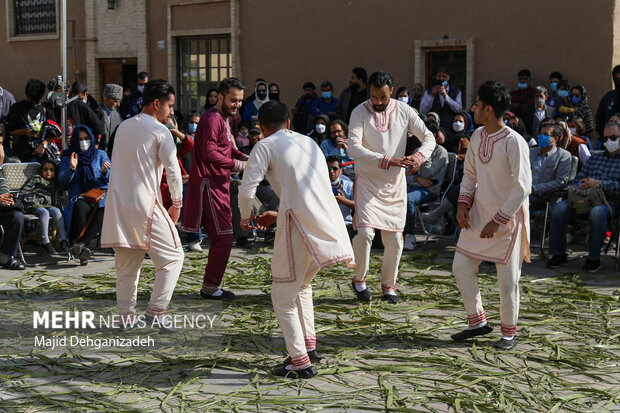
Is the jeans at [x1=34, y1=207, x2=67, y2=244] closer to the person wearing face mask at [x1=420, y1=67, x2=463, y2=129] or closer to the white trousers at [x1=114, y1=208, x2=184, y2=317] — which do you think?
the white trousers at [x1=114, y1=208, x2=184, y2=317]

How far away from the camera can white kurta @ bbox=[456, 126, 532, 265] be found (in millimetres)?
6301

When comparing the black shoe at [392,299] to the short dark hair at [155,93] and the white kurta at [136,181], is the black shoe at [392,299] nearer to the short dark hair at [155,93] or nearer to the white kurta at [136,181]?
the white kurta at [136,181]

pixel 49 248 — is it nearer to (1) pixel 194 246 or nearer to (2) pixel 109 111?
(1) pixel 194 246

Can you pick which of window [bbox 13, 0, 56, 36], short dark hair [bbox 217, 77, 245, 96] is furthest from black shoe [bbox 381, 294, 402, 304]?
window [bbox 13, 0, 56, 36]

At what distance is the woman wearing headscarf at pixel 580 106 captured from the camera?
14586 mm

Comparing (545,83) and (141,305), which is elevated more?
(545,83)

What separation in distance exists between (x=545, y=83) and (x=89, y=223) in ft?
30.1

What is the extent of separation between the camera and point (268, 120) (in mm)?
5789

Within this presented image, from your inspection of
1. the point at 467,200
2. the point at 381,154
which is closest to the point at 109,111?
the point at 381,154

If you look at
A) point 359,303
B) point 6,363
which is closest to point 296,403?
point 6,363

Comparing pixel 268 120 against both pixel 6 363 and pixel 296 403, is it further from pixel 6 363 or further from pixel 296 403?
pixel 6 363

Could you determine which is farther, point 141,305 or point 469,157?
point 141,305

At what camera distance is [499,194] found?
645 cm

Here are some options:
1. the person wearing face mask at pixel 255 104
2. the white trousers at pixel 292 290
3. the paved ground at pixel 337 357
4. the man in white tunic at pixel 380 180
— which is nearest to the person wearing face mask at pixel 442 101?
the person wearing face mask at pixel 255 104
